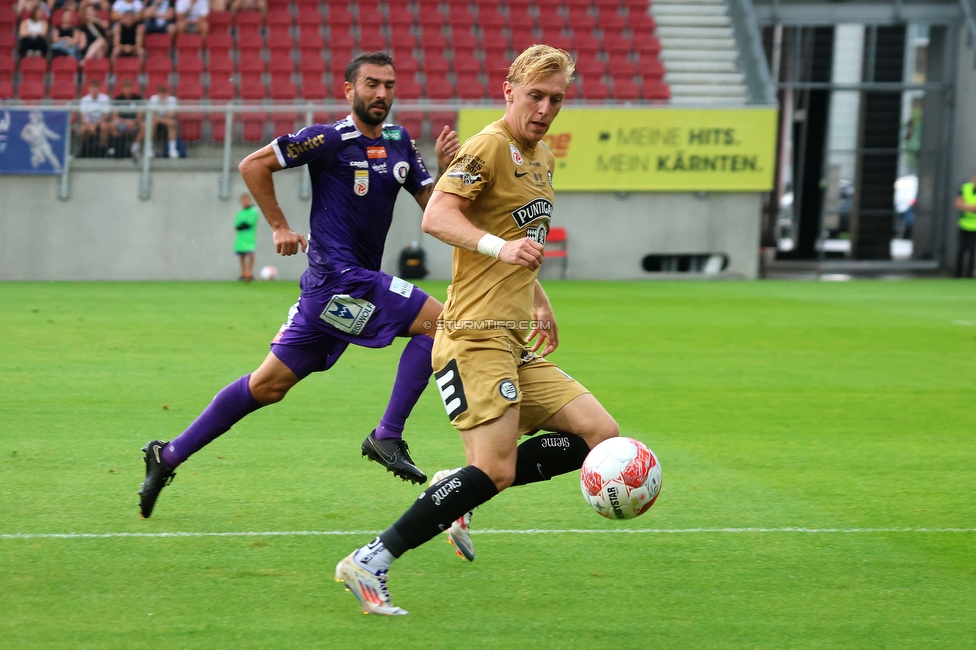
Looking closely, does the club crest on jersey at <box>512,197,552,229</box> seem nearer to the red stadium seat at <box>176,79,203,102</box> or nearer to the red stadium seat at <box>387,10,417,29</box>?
the red stadium seat at <box>176,79,203,102</box>

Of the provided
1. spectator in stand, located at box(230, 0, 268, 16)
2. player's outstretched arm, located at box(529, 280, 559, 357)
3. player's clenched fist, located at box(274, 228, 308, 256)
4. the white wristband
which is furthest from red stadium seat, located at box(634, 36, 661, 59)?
the white wristband

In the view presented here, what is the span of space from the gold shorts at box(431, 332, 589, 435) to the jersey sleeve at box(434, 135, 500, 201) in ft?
1.87

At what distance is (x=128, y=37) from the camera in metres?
24.2

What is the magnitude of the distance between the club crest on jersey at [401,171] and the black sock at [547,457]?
1.82 meters

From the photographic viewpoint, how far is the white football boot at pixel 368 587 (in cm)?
402

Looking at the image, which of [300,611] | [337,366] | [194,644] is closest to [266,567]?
[300,611]

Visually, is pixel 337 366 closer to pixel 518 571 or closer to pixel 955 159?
pixel 518 571

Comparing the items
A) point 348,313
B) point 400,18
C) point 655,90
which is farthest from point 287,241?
point 400,18

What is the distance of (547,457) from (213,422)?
1.73 metres

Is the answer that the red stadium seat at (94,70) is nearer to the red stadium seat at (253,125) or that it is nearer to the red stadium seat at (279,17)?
A: the red stadium seat at (253,125)

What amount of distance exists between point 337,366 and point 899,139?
73.8 feet

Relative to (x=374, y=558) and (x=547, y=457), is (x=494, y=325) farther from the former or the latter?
(x=374, y=558)

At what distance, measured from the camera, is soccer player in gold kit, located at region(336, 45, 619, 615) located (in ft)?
13.2

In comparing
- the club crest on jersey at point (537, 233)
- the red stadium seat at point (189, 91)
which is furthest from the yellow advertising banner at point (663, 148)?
the club crest on jersey at point (537, 233)
